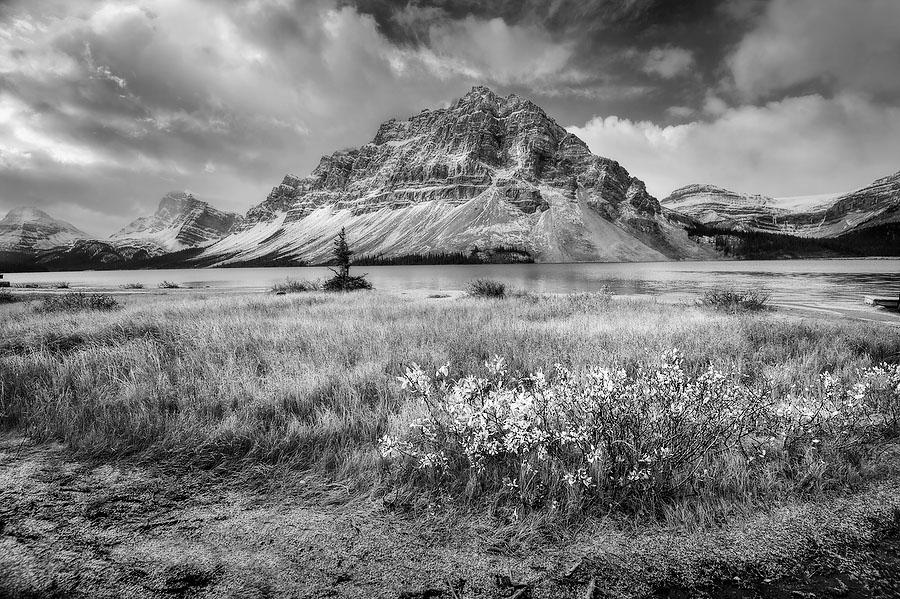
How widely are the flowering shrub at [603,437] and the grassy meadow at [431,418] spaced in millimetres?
26

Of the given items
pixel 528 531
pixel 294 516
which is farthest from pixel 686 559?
pixel 294 516

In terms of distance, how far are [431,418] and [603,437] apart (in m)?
1.75

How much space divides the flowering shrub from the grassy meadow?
0.09 ft

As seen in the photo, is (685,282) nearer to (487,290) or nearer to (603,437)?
(487,290)

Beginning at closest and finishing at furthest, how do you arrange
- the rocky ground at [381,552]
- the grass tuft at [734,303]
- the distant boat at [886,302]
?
the rocky ground at [381,552] < the grass tuft at [734,303] < the distant boat at [886,302]

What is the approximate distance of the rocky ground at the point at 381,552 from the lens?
7.90 feet

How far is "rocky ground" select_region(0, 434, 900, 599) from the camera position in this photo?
2.41 metres

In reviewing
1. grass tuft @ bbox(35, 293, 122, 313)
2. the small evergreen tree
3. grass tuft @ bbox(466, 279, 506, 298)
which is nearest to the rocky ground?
grass tuft @ bbox(35, 293, 122, 313)

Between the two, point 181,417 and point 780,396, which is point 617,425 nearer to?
point 780,396

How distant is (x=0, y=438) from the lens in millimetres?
4652

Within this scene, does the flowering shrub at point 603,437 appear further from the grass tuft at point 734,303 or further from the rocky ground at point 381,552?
the grass tuft at point 734,303

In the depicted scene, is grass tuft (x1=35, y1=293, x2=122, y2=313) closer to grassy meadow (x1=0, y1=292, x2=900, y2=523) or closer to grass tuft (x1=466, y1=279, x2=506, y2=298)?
grassy meadow (x1=0, y1=292, x2=900, y2=523)

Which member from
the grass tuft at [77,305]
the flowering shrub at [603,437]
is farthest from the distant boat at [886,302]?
the grass tuft at [77,305]

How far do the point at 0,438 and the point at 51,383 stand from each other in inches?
89.1
